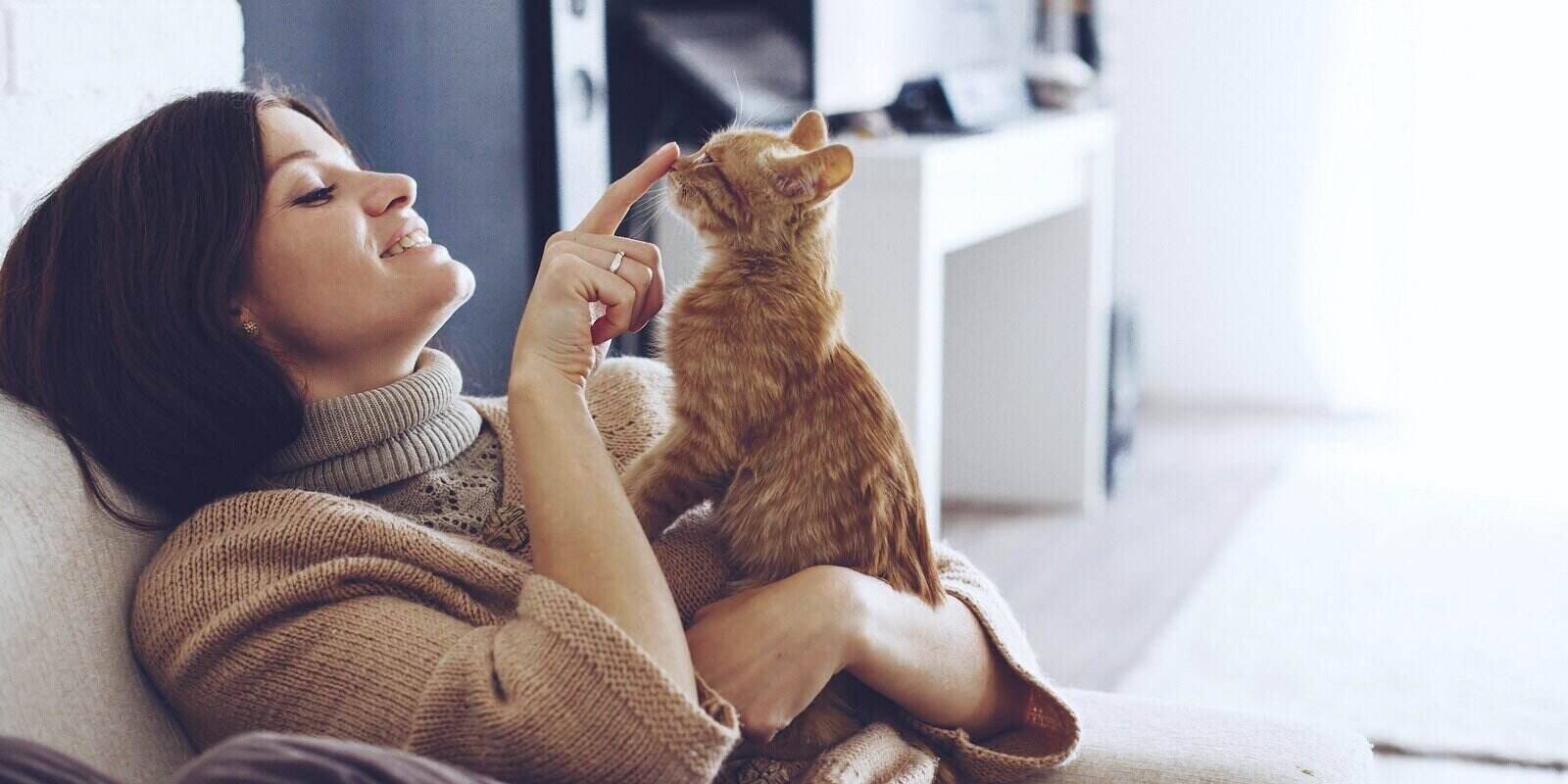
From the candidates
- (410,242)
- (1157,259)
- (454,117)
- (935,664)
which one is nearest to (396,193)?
(410,242)

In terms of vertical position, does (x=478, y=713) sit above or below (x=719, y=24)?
below

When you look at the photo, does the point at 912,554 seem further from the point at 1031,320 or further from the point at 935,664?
the point at 1031,320

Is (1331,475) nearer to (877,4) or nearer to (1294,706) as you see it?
(1294,706)

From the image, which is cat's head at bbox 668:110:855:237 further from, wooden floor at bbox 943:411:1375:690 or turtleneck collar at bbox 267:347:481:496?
wooden floor at bbox 943:411:1375:690

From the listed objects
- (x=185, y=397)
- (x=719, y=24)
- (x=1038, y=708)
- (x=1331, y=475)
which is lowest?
(x=1331, y=475)

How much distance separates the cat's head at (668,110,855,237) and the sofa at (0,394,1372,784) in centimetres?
48

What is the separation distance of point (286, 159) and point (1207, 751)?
87 cm

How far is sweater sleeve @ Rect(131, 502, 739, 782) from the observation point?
94 centimetres

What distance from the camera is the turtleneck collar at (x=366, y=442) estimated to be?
Answer: 1.20 meters

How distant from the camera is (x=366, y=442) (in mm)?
1206

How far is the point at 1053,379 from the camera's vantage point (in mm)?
3594

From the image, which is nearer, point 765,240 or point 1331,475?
point 765,240

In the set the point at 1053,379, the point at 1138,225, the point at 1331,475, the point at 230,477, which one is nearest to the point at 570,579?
the point at 230,477

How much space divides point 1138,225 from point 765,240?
363 cm
